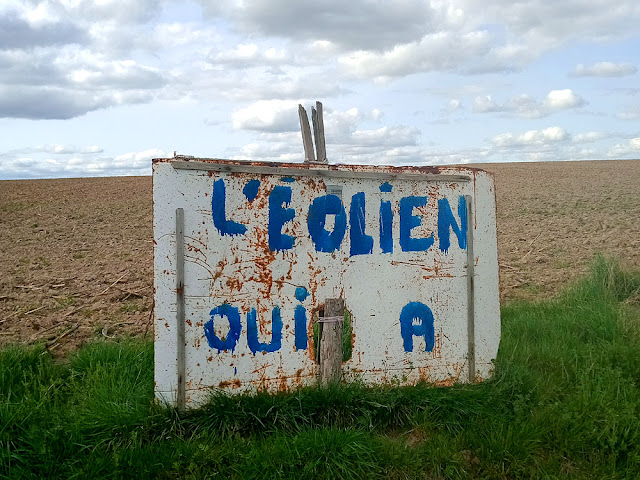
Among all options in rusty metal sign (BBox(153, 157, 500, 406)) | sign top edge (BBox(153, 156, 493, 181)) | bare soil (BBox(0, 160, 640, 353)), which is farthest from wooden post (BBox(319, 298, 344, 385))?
bare soil (BBox(0, 160, 640, 353))

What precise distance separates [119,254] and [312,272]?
7265mm

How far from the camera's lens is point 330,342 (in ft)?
14.9

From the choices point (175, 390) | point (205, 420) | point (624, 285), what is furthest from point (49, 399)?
point (624, 285)

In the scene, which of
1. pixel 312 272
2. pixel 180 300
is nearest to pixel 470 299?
pixel 312 272

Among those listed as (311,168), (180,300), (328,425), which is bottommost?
(328,425)

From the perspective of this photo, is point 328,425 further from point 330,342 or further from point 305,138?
point 305,138

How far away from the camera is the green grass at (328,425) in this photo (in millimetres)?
3648

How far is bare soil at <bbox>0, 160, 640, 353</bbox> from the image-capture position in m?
6.41

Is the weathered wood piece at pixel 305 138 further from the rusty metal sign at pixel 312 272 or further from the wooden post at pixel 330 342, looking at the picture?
the wooden post at pixel 330 342

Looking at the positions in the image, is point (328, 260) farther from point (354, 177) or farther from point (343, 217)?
point (354, 177)

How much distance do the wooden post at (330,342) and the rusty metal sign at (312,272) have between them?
0.07 m

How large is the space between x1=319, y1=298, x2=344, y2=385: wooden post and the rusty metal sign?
2.9 inches

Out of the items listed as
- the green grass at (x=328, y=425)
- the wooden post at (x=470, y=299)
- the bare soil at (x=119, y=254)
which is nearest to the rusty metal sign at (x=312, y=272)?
the wooden post at (x=470, y=299)

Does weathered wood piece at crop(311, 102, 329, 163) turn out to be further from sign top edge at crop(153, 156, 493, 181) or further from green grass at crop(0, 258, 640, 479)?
green grass at crop(0, 258, 640, 479)
